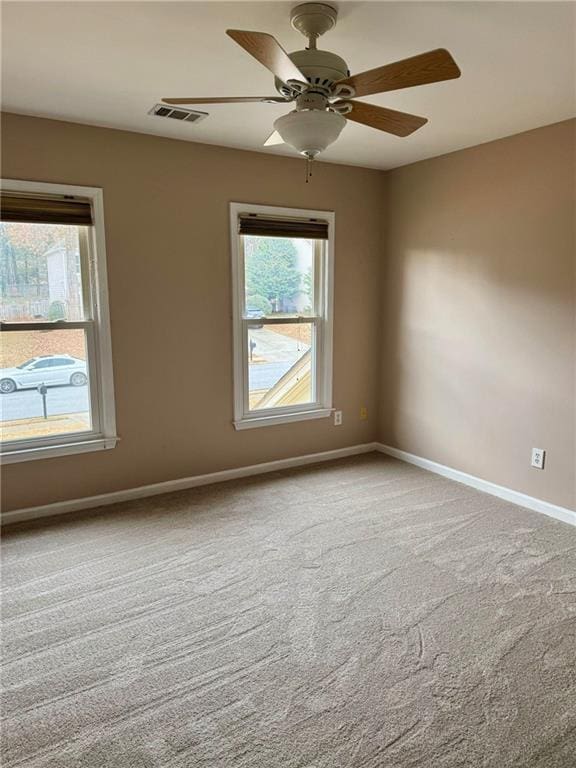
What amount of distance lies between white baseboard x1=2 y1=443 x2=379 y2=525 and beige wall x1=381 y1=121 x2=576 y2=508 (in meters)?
0.59

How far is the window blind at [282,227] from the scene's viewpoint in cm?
383

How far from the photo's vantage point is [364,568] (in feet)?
9.04

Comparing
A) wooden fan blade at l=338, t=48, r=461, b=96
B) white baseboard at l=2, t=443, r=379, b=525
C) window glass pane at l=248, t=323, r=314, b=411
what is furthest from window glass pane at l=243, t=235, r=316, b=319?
wooden fan blade at l=338, t=48, r=461, b=96

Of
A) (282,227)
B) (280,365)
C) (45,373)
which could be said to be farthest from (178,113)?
(280,365)

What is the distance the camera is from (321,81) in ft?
6.30

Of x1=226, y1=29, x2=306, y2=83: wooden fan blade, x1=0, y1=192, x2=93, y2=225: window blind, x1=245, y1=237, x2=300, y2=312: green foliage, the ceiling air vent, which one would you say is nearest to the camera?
x1=226, y1=29, x2=306, y2=83: wooden fan blade

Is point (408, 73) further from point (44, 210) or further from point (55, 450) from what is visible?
point (55, 450)

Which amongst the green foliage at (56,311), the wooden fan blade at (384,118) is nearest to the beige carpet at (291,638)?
the green foliage at (56,311)

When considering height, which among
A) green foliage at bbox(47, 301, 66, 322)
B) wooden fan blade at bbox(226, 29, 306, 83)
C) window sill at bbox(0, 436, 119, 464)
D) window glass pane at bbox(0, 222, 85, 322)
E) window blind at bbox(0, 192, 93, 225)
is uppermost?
wooden fan blade at bbox(226, 29, 306, 83)

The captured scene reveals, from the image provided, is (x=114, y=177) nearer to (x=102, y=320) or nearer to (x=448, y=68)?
(x=102, y=320)

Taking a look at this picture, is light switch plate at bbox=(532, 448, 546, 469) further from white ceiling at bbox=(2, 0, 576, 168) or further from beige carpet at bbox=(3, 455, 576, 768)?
white ceiling at bbox=(2, 0, 576, 168)

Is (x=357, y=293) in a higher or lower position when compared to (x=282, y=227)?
lower

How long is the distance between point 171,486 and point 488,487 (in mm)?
2326

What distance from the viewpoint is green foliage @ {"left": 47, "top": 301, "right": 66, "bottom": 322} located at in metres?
3.28
